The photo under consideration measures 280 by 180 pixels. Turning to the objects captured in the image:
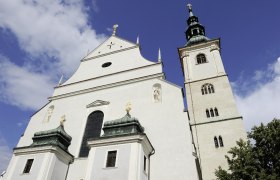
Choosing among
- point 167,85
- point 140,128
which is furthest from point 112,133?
point 167,85

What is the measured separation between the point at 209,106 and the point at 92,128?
322 inches

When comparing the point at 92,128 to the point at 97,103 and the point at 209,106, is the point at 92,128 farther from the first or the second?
the point at 209,106

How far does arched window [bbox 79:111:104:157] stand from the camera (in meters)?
13.9

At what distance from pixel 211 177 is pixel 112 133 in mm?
6243

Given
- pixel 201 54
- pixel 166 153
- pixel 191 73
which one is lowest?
pixel 166 153

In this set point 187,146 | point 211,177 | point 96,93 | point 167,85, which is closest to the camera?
point 187,146

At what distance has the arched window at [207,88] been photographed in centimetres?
1725

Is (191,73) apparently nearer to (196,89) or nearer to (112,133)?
(196,89)

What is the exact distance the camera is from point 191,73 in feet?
A: 62.7

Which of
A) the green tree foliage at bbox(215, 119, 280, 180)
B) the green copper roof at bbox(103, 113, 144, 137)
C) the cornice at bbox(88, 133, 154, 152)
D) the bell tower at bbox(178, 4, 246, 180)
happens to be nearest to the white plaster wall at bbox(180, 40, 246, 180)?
the bell tower at bbox(178, 4, 246, 180)

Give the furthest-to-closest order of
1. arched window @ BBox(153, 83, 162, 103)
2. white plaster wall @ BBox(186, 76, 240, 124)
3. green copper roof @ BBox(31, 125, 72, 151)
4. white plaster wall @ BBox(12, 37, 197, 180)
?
white plaster wall @ BBox(186, 76, 240, 124) < arched window @ BBox(153, 83, 162, 103) < green copper roof @ BBox(31, 125, 72, 151) < white plaster wall @ BBox(12, 37, 197, 180)

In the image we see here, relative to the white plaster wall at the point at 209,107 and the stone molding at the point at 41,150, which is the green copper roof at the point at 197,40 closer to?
the white plaster wall at the point at 209,107

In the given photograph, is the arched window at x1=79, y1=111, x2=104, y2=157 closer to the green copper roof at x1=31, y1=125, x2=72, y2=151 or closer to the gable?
the green copper roof at x1=31, y1=125, x2=72, y2=151

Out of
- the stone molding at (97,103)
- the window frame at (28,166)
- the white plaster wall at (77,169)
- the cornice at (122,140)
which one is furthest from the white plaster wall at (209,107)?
the window frame at (28,166)
